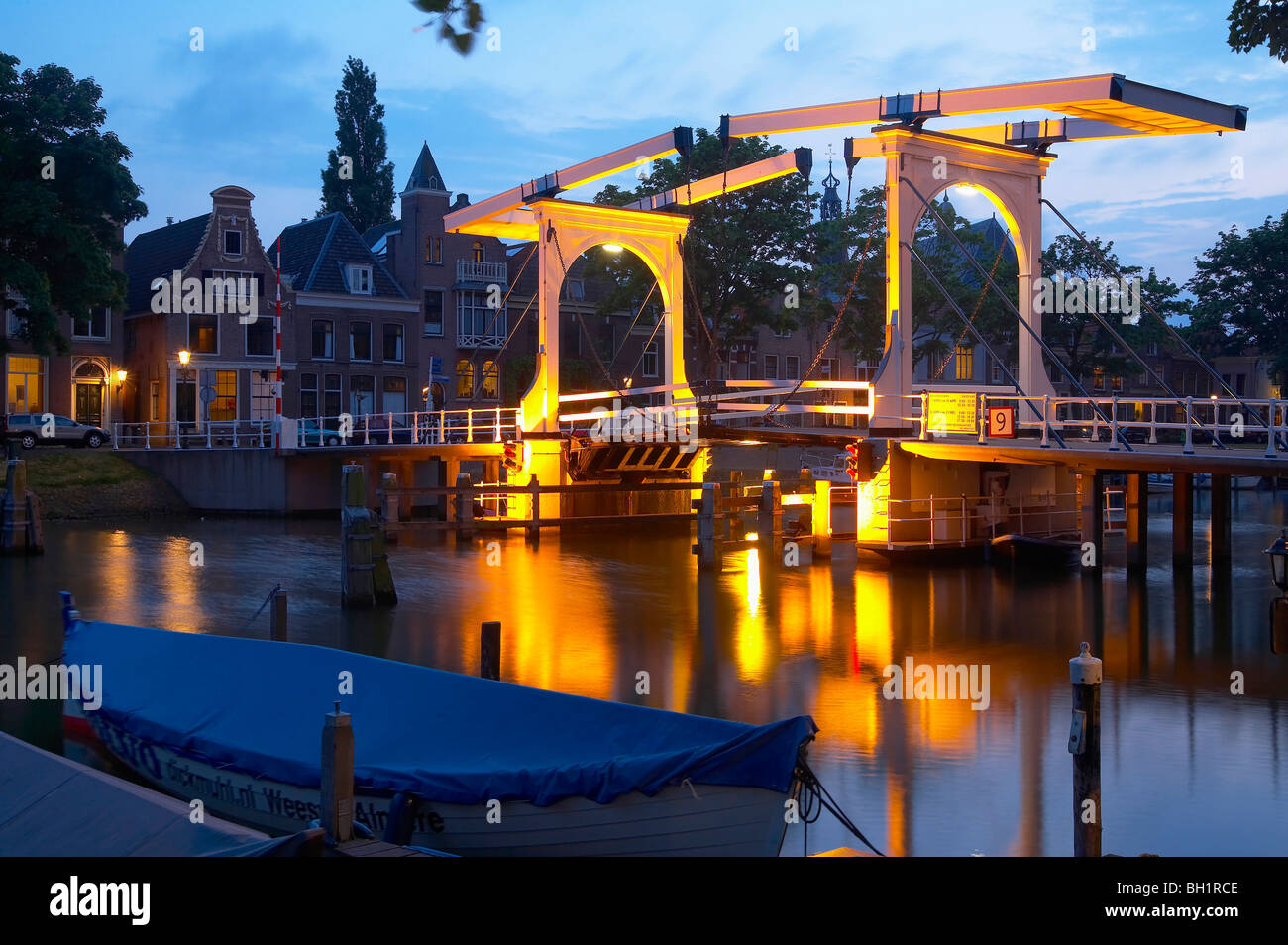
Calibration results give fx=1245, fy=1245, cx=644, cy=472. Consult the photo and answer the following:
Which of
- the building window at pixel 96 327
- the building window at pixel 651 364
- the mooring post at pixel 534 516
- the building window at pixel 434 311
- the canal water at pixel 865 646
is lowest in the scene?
the canal water at pixel 865 646

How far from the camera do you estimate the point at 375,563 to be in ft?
56.3

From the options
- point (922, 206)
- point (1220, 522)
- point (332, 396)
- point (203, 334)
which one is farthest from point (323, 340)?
point (1220, 522)

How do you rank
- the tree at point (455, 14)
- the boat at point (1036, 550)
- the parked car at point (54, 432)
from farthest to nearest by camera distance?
1. the parked car at point (54, 432)
2. the boat at point (1036, 550)
3. the tree at point (455, 14)

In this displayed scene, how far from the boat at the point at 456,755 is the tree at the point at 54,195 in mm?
24207

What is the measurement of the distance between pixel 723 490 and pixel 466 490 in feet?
25.0

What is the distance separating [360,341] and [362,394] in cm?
183

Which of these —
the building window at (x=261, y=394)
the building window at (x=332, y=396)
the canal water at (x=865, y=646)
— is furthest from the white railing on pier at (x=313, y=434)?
the canal water at (x=865, y=646)

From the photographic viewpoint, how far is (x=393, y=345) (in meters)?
43.1

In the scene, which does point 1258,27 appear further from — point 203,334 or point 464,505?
point 203,334

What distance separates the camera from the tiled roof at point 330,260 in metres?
41.8

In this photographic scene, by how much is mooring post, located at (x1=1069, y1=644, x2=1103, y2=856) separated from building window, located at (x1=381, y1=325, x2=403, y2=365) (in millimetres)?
38237

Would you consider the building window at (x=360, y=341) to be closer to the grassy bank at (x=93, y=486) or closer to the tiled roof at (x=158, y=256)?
the tiled roof at (x=158, y=256)
